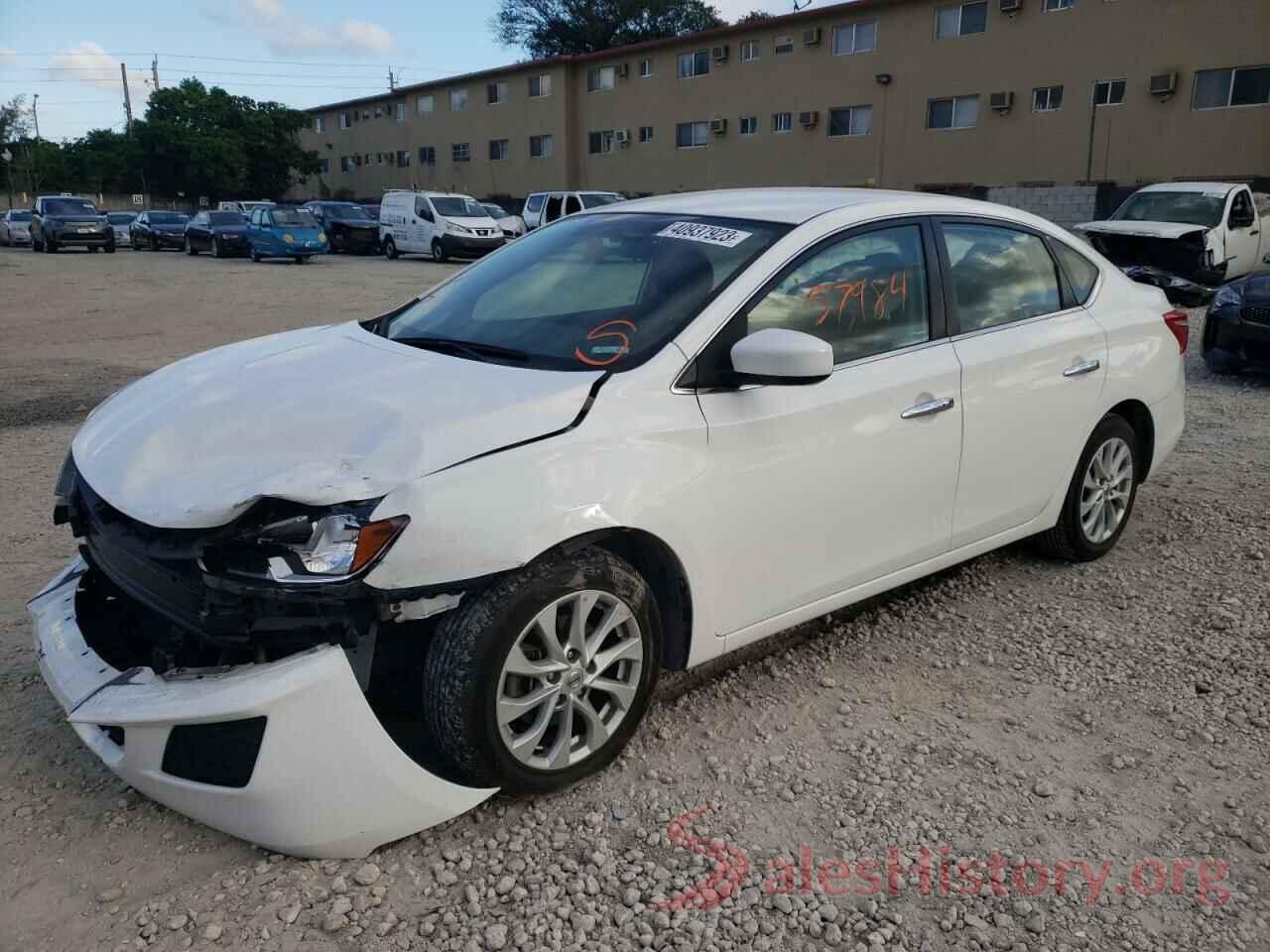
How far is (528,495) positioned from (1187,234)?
14.4 metres

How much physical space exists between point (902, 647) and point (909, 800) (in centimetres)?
103

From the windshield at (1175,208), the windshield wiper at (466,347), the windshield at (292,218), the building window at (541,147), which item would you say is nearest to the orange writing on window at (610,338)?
the windshield wiper at (466,347)

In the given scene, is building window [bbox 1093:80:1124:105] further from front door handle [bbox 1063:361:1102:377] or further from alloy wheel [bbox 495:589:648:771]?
alloy wheel [bbox 495:589:648:771]

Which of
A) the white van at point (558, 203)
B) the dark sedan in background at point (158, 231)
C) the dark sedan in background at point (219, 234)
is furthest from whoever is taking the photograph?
the dark sedan in background at point (158, 231)

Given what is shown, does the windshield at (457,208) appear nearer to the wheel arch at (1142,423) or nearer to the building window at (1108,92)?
the building window at (1108,92)

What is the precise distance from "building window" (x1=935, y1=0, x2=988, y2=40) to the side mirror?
29312 mm

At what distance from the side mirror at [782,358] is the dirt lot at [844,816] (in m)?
0.56

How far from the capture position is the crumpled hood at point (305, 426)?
2473 millimetres

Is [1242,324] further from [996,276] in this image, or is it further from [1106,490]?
[996,276]

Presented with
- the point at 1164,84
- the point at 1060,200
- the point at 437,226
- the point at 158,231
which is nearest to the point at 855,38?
the point at 1060,200

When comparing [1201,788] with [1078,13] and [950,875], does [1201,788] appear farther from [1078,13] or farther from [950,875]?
→ [1078,13]

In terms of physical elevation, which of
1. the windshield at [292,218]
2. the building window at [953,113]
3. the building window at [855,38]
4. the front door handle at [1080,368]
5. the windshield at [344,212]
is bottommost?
the front door handle at [1080,368]

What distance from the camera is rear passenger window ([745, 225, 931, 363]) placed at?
3.22 meters

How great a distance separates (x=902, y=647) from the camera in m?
3.80
